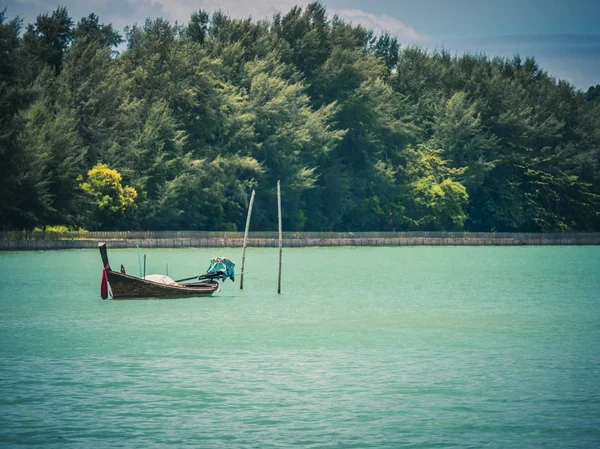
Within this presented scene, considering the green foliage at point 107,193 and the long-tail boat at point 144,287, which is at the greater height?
the green foliage at point 107,193

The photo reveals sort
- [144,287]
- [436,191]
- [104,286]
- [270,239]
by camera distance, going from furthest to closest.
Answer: [436,191], [270,239], [104,286], [144,287]

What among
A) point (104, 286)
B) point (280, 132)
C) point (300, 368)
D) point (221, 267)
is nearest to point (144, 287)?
point (104, 286)

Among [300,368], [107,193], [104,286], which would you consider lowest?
[300,368]

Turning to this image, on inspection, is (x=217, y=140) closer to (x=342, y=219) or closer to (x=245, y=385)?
(x=342, y=219)

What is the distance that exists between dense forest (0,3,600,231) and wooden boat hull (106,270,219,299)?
32836 mm

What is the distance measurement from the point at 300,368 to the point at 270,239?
67.0 metres

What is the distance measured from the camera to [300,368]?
84.9 ft

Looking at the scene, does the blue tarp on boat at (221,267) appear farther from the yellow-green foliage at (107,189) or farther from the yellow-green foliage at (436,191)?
the yellow-green foliage at (436,191)

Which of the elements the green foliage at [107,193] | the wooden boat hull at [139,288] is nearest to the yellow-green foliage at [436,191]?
the green foliage at [107,193]

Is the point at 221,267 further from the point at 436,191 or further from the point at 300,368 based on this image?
the point at 436,191

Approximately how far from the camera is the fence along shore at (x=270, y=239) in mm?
76375

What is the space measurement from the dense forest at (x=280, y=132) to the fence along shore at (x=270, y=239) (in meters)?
1.45

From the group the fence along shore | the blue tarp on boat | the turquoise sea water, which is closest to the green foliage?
the fence along shore

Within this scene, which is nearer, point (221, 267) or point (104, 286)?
point (104, 286)
